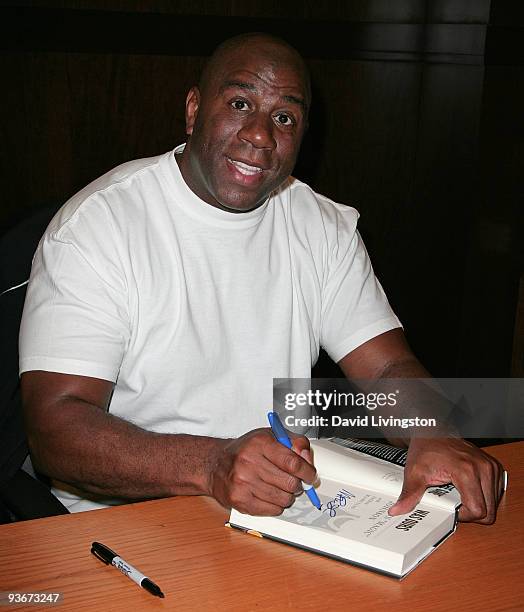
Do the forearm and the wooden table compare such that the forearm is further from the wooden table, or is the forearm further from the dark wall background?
the dark wall background

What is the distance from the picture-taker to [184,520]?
1.30 metres

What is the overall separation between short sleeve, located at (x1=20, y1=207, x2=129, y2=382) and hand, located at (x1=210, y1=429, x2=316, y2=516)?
1.20ft

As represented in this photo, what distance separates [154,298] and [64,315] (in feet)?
0.60

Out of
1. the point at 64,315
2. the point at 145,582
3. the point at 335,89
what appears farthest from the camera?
the point at 335,89

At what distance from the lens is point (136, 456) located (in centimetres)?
142

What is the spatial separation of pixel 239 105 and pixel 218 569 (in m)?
0.99

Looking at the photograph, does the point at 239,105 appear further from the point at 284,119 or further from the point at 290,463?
the point at 290,463

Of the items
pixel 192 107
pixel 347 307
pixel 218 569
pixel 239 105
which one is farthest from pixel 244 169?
pixel 218 569

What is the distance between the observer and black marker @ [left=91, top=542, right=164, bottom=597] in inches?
43.7

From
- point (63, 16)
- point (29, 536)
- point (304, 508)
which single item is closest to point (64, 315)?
point (29, 536)

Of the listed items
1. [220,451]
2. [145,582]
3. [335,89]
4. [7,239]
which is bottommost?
[145,582]

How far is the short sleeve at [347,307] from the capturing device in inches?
75.7

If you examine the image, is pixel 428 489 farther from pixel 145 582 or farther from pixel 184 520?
pixel 145 582
